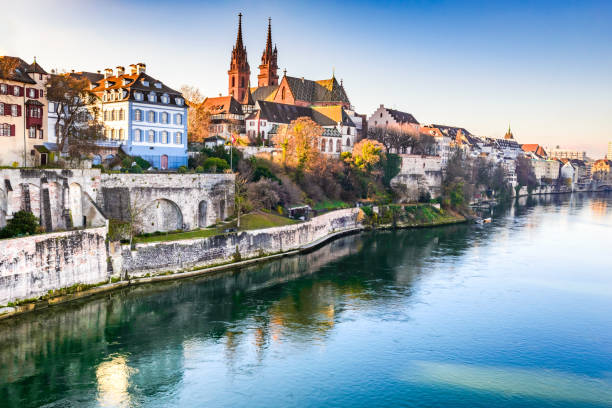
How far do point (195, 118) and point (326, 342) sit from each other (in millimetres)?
44756

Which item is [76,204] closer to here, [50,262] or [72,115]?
[50,262]

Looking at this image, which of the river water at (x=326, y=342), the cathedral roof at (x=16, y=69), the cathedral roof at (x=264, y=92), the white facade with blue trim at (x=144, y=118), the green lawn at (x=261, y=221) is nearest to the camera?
the river water at (x=326, y=342)

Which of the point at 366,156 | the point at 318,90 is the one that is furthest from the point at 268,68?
the point at 366,156

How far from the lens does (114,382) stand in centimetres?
2109

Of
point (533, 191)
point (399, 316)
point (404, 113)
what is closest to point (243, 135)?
point (404, 113)

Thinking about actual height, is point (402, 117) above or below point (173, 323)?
above

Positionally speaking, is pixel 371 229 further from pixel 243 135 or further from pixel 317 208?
pixel 243 135

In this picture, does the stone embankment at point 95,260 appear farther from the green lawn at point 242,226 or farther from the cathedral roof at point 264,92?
the cathedral roof at point 264,92

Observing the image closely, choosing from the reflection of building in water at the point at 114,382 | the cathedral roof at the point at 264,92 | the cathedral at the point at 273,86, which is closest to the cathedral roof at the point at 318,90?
the cathedral at the point at 273,86

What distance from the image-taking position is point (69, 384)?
824 inches

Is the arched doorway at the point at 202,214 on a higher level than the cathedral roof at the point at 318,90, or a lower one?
lower

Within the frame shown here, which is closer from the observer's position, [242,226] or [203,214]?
[203,214]

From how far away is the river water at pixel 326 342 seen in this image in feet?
69.1

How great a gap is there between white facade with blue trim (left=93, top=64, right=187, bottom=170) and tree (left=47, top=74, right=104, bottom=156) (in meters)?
2.73
